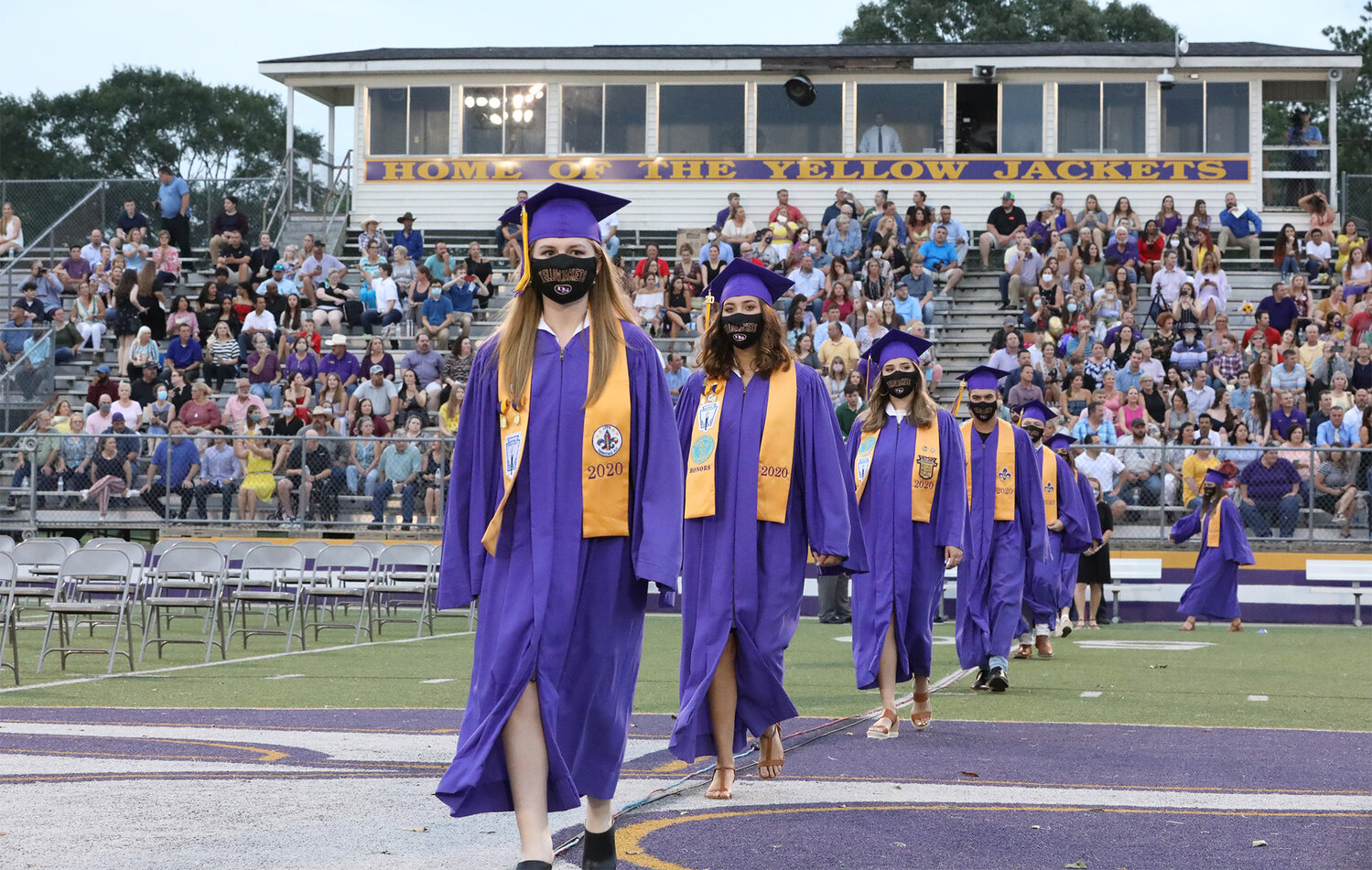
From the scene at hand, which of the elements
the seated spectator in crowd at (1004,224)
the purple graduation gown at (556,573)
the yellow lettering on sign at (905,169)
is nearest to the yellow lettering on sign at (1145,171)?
the seated spectator in crowd at (1004,224)

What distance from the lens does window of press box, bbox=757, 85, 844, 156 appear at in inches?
1345

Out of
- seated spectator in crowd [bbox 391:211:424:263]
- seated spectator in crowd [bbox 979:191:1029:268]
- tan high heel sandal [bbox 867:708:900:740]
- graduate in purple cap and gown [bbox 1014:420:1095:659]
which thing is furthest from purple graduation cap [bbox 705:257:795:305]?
seated spectator in crowd [bbox 391:211:424:263]

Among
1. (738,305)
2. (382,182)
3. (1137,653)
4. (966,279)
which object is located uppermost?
(382,182)

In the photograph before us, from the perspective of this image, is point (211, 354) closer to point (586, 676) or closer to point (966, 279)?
point (966, 279)

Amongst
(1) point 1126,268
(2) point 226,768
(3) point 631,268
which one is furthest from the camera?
(3) point 631,268

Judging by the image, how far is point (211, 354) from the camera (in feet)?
87.1

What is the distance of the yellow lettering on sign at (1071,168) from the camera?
3356 centimetres

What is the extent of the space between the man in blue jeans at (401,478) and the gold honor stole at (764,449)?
48.9 ft

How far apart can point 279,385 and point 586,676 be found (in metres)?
21.2

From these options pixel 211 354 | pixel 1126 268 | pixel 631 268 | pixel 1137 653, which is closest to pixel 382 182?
pixel 631 268

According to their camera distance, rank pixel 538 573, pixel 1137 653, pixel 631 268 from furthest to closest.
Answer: pixel 631 268 < pixel 1137 653 < pixel 538 573

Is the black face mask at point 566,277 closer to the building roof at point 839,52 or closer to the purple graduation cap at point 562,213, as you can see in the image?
the purple graduation cap at point 562,213

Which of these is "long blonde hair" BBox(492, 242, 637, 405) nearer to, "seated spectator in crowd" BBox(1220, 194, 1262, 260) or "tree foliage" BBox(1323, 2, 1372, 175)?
"seated spectator in crowd" BBox(1220, 194, 1262, 260)

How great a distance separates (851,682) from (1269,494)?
10.8m
